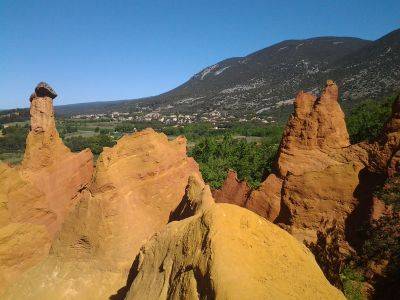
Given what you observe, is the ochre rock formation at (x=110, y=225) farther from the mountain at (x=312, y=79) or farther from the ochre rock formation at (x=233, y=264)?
the mountain at (x=312, y=79)

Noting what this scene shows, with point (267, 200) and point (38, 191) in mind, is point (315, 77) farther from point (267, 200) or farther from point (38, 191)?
point (38, 191)

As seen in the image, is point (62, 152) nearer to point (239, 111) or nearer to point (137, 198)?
point (137, 198)

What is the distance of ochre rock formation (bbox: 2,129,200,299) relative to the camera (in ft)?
49.1

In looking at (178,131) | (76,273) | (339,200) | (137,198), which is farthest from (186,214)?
(178,131)

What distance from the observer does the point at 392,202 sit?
1302 cm

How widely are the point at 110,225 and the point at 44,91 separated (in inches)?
333

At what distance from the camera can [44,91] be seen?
19812mm

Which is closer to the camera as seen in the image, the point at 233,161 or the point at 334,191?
the point at 334,191

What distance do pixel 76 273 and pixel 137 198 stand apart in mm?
3911

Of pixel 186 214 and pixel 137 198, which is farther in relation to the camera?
pixel 137 198

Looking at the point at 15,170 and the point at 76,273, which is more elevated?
the point at 15,170

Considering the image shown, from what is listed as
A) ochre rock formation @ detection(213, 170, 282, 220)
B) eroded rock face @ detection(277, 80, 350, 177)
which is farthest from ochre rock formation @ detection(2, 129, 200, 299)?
eroded rock face @ detection(277, 80, 350, 177)

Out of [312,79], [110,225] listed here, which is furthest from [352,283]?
[312,79]

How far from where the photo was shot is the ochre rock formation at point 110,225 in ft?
49.1
